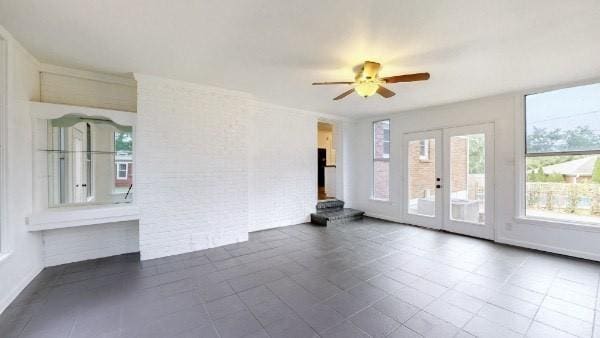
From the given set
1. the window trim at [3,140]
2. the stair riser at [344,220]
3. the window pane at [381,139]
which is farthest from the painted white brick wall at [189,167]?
the window pane at [381,139]

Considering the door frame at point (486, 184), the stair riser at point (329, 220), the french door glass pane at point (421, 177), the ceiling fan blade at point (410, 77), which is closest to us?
the ceiling fan blade at point (410, 77)

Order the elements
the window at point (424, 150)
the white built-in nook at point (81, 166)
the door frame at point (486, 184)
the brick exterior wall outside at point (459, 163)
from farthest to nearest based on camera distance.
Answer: the window at point (424, 150) → the brick exterior wall outside at point (459, 163) → the door frame at point (486, 184) → the white built-in nook at point (81, 166)

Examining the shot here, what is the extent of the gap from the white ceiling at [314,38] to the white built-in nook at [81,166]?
2.33 feet

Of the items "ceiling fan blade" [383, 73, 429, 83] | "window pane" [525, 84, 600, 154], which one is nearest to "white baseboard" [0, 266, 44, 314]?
"ceiling fan blade" [383, 73, 429, 83]

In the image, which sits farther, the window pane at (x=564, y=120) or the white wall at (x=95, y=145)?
the window pane at (x=564, y=120)

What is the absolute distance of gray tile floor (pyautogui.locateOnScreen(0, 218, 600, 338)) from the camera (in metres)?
2.15

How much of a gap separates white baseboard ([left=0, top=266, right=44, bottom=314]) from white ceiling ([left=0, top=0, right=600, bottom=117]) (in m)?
2.62

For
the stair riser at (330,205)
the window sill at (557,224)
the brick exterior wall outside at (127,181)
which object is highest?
the brick exterior wall outside at (127,181)

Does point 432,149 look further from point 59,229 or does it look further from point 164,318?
point 59,229

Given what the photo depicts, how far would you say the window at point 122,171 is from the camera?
3.83 m

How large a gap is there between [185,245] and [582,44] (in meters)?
5.56

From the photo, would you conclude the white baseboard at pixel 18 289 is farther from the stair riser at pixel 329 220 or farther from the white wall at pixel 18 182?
the stair riser at pixel 329 220

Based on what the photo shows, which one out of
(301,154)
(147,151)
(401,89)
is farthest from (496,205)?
(147,151)

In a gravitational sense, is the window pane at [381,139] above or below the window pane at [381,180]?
above
